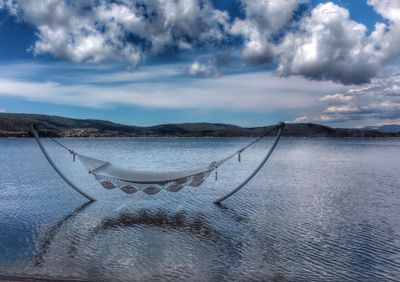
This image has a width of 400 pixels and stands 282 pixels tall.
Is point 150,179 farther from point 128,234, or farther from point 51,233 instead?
point 51,233

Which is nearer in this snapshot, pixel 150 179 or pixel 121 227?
pixel 121 227

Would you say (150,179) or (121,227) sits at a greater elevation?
(150,179)

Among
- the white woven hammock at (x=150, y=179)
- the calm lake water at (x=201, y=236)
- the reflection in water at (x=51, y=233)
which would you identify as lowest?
the reflection in water at (x=51, y=233)

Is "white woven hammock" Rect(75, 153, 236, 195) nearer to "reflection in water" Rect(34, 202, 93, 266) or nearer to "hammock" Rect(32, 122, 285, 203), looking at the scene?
"hammock" Rect(32, 122, 285, 203)

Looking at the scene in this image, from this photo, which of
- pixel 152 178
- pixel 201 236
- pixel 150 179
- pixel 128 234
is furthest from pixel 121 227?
pixel 201 236

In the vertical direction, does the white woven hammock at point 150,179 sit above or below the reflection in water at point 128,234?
above

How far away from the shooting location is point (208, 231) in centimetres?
1136

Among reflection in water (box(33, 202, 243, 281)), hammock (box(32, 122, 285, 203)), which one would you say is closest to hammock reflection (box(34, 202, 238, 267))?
reflection in water (box(33, 202, 243, 281))

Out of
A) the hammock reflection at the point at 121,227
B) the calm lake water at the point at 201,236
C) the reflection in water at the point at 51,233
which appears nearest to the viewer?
the calm lake water at the point at 201,236

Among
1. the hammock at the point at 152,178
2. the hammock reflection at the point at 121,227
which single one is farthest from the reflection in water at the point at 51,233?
the hammock at the point at 152,178

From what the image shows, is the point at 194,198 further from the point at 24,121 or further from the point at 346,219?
the point at 24,121

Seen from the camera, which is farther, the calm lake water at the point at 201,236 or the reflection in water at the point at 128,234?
the reflection in water at the point at 128,234

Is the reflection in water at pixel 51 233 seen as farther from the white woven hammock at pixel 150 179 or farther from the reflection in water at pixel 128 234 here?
the white woven hammock at pixel 150 179

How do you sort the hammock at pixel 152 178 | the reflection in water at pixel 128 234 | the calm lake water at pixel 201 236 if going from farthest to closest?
the hammock at pixel 152 178 < the reflection in water at pixel 128 234 < the calm lake water at pixel 201 236
